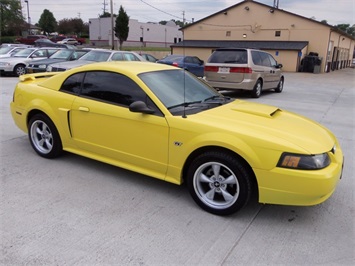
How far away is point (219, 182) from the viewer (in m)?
3.28

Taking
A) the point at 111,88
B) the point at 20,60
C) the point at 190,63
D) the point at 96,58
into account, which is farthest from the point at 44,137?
the point at 190,63

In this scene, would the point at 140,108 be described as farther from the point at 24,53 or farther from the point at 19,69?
the point at 24,53

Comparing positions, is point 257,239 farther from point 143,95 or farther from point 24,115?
point 24,115

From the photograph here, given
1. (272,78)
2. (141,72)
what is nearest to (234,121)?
(141,72)

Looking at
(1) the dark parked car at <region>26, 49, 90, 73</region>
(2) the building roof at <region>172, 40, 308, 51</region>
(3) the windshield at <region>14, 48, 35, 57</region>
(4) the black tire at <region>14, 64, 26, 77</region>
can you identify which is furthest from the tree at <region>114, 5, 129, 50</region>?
(1) the dark parked car at <region>26, 49, 90, 73</region>

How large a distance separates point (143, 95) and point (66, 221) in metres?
1.57

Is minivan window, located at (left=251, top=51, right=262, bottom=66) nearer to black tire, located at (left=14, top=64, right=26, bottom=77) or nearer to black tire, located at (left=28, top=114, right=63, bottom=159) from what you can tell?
black tire, located at (left=28, top=114, right=63, bottom=159)

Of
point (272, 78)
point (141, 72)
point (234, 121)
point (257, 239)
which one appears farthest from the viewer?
point (272, 78)

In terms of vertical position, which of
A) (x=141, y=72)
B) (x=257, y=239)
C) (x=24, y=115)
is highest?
(x=141, y=72)

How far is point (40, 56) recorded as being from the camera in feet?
53.1

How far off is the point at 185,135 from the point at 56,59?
12753mm

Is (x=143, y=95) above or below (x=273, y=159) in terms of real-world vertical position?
above

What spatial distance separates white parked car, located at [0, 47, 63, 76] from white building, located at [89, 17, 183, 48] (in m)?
55.5

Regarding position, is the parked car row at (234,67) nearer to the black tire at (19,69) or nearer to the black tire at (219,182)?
the black tire at (19,69)
